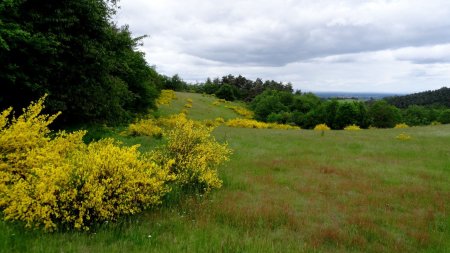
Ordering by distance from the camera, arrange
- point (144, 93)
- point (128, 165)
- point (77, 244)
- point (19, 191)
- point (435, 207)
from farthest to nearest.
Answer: point (144, 93), point (435, 207), point (128, 165), point (19, 191), point (77, 244)

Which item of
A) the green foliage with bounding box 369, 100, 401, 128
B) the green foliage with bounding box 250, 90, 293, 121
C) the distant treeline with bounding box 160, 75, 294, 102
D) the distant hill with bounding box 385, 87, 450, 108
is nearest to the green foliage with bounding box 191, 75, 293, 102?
the distant treeline with bounding box 160, 75, 294, 102

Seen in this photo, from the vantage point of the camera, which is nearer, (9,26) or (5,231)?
(5,231)

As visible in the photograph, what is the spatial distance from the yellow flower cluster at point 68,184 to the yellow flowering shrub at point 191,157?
5.92 feet

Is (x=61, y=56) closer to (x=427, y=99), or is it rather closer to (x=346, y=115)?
(x=346, y=115)

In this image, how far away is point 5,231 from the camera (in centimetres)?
627

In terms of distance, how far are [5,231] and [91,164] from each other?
1918 mm

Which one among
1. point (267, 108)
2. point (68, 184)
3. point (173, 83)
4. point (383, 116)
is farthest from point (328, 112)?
point (68, 184)

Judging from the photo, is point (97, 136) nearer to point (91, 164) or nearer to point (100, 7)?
point (100, 7)

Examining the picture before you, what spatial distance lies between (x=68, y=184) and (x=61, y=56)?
1024 centimetres

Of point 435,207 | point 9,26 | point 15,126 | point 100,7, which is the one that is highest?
point 100,7

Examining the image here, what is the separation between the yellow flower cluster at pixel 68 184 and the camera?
22.0 ft

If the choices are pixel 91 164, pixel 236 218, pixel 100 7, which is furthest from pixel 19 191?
pixel 100 7

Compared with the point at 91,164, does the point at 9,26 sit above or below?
above

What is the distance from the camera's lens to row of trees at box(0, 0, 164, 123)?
1323 centimetres
